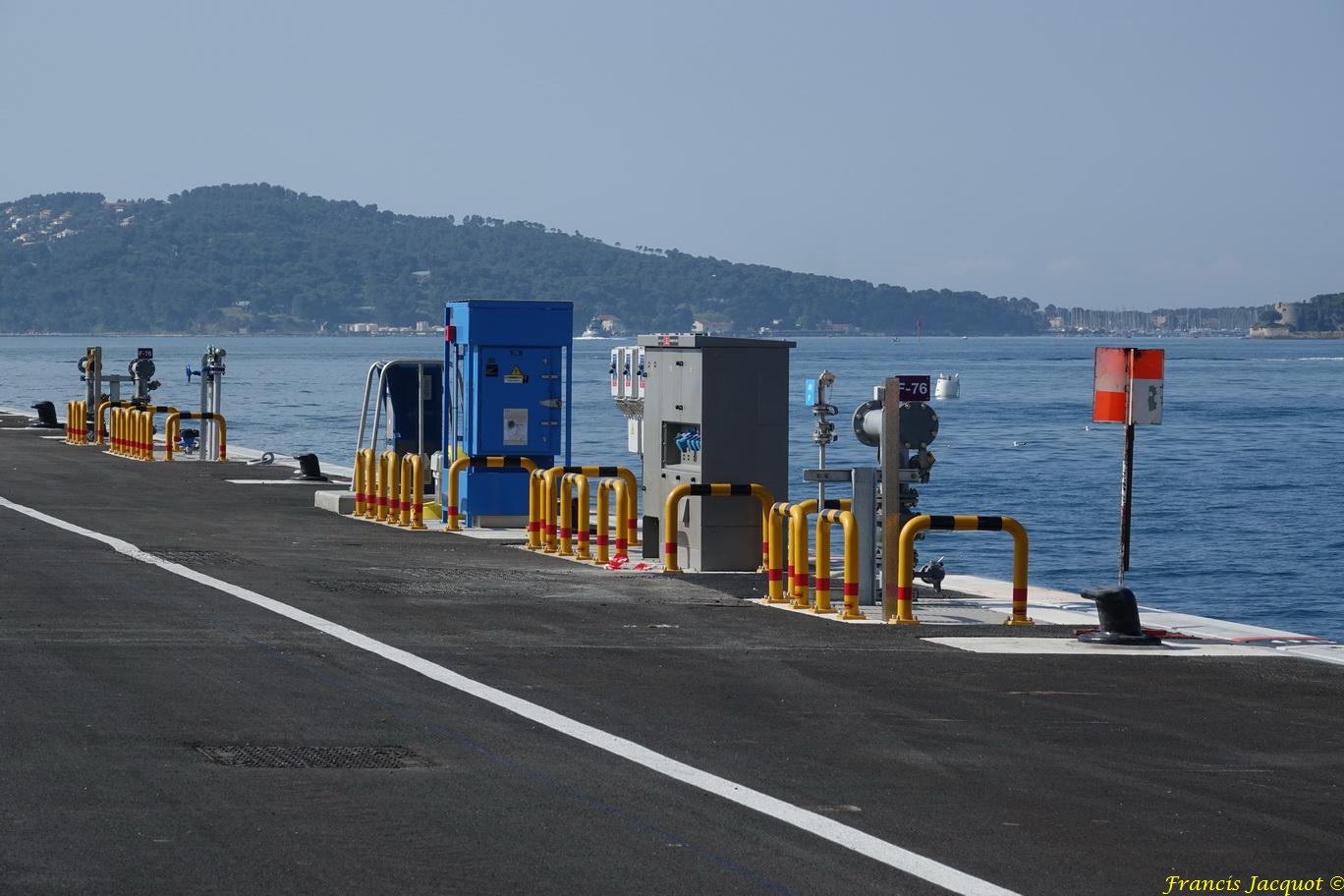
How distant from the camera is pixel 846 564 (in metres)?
13.5

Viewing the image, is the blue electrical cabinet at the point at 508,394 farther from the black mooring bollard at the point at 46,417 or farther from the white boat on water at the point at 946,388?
the black mooring bollard at the point at 46,417

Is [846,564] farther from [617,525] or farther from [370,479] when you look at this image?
[370,479]

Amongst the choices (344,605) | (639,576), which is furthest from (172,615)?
(639,576)

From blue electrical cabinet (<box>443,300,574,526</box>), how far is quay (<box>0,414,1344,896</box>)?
6.00m

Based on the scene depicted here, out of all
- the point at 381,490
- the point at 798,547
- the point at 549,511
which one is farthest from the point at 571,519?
the point at 798,547

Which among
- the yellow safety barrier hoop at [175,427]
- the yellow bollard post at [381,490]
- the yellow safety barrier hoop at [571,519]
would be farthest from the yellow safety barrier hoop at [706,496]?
the yellow safety barrier hoop at [175,427]

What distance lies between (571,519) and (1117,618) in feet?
21.9

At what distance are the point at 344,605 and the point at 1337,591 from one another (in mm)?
21296

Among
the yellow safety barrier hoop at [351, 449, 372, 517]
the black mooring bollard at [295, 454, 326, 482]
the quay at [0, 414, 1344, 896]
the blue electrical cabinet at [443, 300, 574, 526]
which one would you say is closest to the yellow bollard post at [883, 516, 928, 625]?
the quay at [0, 414, 1344, 896]

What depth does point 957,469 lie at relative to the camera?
5441 centimetres

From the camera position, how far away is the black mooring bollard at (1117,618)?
41.0ft

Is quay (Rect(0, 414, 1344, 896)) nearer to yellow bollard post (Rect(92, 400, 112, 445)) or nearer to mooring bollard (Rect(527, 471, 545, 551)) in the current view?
mooring bollard (Rect(527, 471, 545, 551))

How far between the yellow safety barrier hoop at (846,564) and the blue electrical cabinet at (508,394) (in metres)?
7.30

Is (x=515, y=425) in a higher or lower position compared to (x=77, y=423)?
higher
